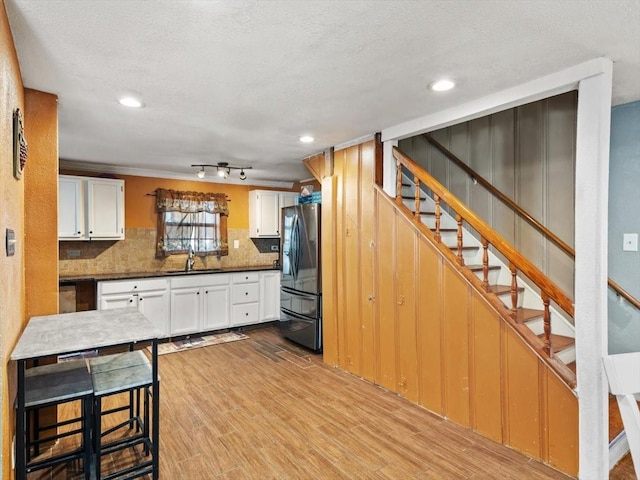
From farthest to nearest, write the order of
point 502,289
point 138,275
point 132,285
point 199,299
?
point 199,299 → point 138,275 → point 132,285 → point 502,289

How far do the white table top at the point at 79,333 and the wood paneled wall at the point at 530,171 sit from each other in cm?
300

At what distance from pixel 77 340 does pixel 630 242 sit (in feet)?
12.0

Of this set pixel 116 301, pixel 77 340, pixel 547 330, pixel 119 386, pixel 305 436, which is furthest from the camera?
pixel 116 301

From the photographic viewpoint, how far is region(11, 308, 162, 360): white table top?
1740 millimetres

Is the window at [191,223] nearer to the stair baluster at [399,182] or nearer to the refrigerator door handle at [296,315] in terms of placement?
the refrigerator door handle at [296,315]

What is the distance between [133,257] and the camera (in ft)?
17.0

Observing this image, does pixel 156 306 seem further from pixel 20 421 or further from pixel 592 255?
pixel 592 255

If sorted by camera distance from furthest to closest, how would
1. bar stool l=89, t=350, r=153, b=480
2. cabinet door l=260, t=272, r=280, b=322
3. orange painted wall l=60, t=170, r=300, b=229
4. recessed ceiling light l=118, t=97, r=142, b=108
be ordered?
cabinet door l=260, t=272, r=280, b=322 → orange painted wall l=60, t=170, r=300, b=229 → recessed ceiling light l=118, t=97, r=142, b=108 → bar stool l=89, t=350, r=153, b=480

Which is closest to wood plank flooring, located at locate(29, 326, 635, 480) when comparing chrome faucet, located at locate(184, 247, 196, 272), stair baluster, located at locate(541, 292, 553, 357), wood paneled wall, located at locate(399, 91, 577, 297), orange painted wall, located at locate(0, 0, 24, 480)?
stair baluster, located at locate(541, 292, 553, 357)

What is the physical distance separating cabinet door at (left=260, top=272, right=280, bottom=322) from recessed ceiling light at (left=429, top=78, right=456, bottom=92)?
3998mm

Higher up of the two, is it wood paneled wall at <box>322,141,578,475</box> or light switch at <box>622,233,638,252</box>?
light switch at <box>622,233,638,252</box>

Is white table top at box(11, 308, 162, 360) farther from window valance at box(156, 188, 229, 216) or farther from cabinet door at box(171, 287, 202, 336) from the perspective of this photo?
window valance at box(156, 188, 229, 216)

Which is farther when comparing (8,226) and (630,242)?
(630,242)

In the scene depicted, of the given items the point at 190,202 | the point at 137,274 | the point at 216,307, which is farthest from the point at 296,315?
the point at 190,202
